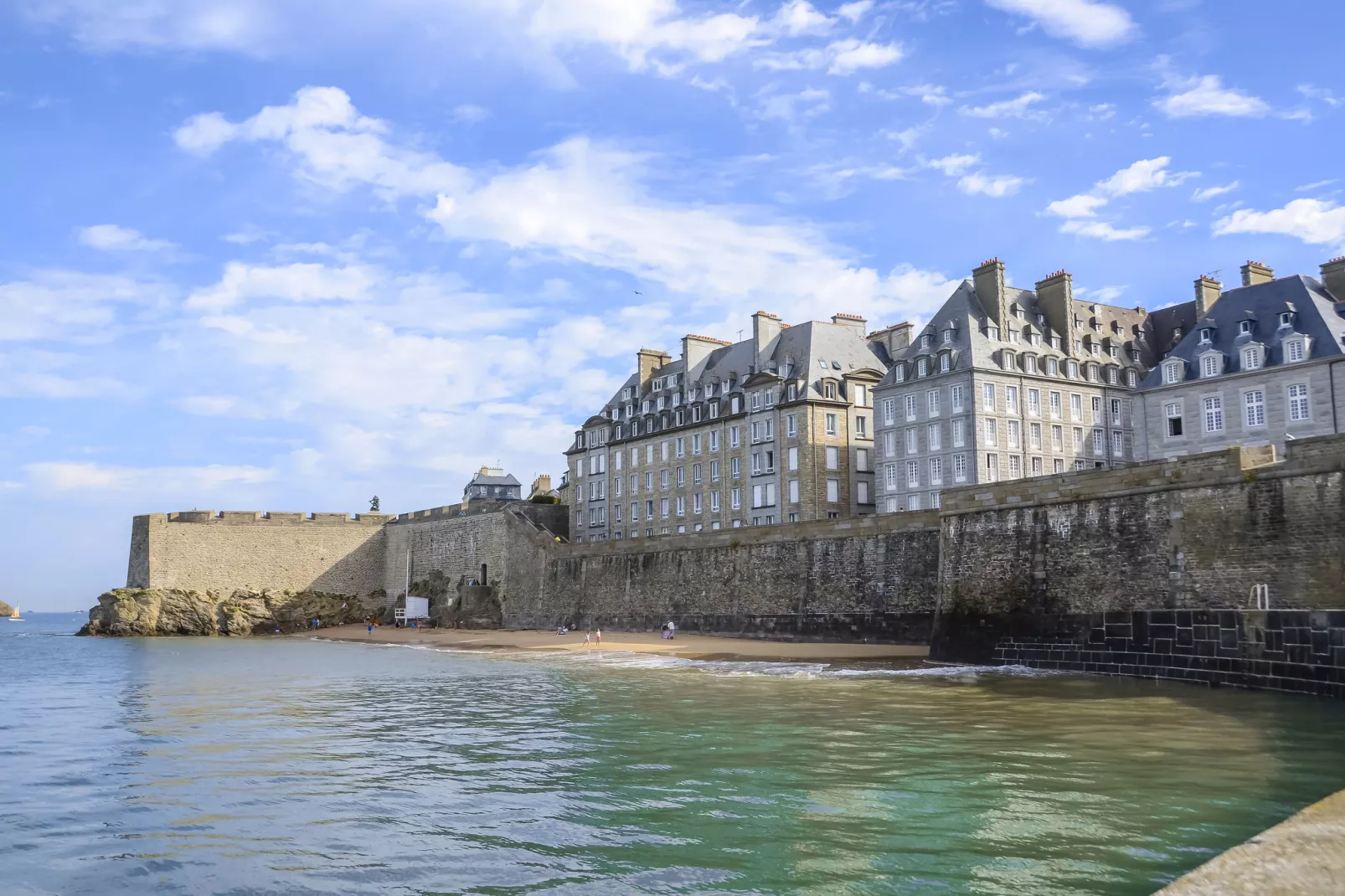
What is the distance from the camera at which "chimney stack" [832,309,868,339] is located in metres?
51.0

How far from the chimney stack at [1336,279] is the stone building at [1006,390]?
8334mm

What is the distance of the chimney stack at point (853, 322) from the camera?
51000 millimetres

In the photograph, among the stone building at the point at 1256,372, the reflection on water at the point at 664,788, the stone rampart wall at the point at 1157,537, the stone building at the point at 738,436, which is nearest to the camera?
the reflection on water at the point at 664,788

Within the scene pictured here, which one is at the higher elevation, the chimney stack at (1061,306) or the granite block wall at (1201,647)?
the chimney stack at (1061,306)

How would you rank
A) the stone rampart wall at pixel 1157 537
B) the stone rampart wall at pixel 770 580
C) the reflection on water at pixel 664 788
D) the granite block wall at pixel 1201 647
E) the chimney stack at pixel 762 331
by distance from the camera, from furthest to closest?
the chimney stack at pixel 762 331
the stone rampart wall at pixel 770 580
the stone rampart wall at pixel 1157 537
the granite block wall at pixel 1201 647
the reflection on water at pixel 664 788

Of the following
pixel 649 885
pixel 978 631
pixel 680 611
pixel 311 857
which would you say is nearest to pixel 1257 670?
pixel 978 631

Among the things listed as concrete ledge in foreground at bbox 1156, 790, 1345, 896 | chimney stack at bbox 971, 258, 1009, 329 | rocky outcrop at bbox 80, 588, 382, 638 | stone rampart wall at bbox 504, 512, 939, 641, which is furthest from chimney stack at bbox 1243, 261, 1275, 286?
rocky outcrop at bbox 80, 588, 382, 638

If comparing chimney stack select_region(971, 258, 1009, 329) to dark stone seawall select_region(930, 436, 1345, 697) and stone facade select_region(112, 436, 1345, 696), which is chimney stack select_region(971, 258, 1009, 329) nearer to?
stone facade select_region(112, 436, 1345, 696)

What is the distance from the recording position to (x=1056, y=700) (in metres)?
17.5

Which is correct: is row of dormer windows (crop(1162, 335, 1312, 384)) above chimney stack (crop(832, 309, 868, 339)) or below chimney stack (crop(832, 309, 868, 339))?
below

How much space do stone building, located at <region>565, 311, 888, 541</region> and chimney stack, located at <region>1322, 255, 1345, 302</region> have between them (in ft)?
58.9

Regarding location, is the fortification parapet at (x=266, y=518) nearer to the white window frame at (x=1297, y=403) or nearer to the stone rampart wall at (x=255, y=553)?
the stone rampart wall at (x=255, y=553)

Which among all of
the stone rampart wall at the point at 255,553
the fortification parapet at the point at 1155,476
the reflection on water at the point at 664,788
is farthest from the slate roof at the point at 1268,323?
the stone rampart wall at the point at 255,553

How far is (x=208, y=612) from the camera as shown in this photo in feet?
183
